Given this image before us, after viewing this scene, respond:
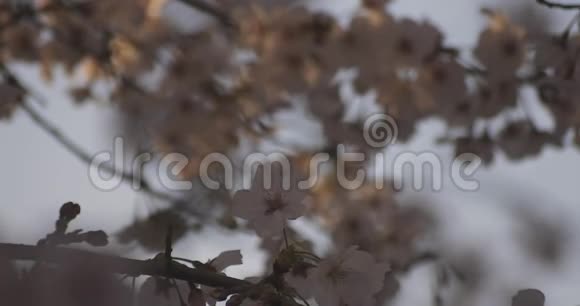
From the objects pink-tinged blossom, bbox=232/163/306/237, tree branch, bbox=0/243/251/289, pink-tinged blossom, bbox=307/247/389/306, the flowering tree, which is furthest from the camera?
the flowering tree

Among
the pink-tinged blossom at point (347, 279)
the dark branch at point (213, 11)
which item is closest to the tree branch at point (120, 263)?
the pink-tinged blossom at point (347, 279)

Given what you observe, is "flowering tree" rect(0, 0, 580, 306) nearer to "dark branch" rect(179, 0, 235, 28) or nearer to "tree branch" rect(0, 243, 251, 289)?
"dark branch" rect(179, 0, 235, 28)

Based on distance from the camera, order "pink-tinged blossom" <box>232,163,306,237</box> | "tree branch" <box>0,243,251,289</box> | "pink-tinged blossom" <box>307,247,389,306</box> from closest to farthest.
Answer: "tree branch" <box>0,243,251,289</box> → "pink-tinged blossom" <box>307,247,389,306</box> → "pink-tinged blossom" <box>232,163,306,237</box>

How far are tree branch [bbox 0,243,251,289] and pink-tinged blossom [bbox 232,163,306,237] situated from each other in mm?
243

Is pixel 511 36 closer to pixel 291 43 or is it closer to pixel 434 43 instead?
pixel 434 43

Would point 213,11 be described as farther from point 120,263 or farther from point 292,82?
point 120,263

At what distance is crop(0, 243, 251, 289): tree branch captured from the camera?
2.28ft

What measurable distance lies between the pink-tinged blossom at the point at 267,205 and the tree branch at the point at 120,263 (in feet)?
0.80

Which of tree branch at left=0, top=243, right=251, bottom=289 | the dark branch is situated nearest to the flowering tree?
the dark branch

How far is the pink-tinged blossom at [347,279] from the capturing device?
1183 millimetres

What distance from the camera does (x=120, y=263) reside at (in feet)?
2.55

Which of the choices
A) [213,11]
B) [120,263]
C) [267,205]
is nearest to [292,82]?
[213,11]

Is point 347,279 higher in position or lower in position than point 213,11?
lower

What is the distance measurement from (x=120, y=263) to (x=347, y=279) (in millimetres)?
490
